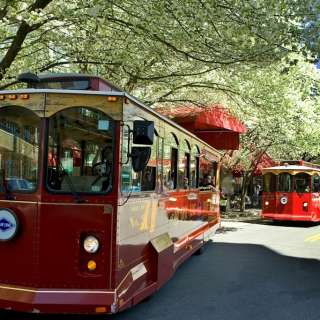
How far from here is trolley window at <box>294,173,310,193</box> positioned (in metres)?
24.5

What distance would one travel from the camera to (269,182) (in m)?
25.2

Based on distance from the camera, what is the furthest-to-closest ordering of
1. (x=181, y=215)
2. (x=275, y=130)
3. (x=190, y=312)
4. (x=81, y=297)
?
(x=275, y=130) < (x=181, y=215) < (x=190, y=312) < (x=81, y=297)

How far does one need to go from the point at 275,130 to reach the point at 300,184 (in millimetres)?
2699

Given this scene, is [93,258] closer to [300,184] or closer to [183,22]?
[183,22]

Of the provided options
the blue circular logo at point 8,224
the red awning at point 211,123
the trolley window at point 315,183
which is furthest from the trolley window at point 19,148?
the trolley window at point 315,183

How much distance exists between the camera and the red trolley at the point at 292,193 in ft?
79.3

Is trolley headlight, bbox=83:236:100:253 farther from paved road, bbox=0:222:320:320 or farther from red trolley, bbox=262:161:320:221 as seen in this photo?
red trolley, bbox=262:161:320:221

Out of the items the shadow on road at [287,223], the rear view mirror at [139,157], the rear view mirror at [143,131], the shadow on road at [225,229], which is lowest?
the shadow on road at [225,229]

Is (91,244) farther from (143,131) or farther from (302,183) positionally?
(302,183)

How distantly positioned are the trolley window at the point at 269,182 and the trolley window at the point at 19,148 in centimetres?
1919

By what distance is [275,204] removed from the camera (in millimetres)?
24672

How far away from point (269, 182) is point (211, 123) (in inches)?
280

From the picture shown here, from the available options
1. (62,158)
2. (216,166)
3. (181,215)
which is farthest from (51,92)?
(216,166)

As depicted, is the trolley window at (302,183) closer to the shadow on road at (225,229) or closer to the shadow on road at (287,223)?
the shadow on road at (287,223)
